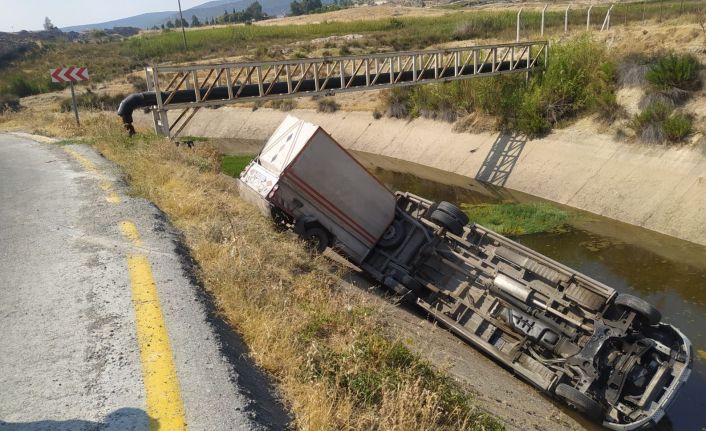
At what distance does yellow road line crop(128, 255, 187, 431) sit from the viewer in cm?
428

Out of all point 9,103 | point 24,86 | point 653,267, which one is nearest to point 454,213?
point 653,267

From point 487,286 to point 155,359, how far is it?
821cm

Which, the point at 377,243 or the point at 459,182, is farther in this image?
the point at 459,182

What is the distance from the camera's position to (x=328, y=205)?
1282cm

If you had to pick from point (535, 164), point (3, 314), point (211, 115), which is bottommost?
point (211, 115)

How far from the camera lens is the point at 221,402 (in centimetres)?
446

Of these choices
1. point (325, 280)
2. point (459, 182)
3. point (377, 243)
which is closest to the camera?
point (325, 280)

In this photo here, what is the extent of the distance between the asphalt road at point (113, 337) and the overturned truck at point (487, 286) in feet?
14.2

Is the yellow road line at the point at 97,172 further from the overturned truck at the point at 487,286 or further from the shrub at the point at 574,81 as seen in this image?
the shrub at the point at 574,81

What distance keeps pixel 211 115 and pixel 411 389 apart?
40995mm

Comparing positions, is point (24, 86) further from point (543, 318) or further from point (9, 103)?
point (543, 318)

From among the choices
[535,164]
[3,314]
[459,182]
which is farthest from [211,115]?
[3,314]

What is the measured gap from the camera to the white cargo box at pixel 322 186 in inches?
492

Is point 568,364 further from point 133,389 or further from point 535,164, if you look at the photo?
point 535,164
